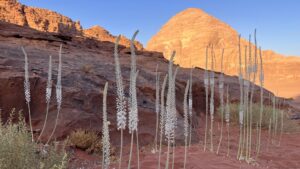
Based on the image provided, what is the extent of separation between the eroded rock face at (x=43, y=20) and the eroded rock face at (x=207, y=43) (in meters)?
12.1

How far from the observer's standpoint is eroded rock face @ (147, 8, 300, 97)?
58719mm

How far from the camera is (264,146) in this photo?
8406mm

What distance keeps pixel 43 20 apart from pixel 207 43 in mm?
34885

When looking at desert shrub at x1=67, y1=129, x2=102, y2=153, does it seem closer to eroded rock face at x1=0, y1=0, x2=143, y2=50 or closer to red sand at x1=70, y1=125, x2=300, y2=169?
red sand at x1=70, y1=125, x2=300, y2=169

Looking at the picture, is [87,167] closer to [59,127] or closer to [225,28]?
[59,127]

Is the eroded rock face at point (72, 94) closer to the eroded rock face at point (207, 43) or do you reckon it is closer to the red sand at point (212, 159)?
the red sand at point (212, 159)

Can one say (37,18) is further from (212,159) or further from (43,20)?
(212,159)

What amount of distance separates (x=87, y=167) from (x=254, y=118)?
7321mm

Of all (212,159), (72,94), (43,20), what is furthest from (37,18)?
(212,159)

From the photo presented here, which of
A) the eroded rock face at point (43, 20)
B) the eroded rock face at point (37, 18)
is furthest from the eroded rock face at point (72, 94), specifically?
the eroded rock face at point (43, 20)

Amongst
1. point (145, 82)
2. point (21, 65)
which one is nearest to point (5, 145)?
point (21, 65)

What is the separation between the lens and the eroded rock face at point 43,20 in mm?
38216

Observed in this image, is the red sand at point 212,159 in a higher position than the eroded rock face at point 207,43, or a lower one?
lower

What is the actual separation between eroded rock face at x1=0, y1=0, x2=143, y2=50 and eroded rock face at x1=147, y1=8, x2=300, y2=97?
12087 mm
